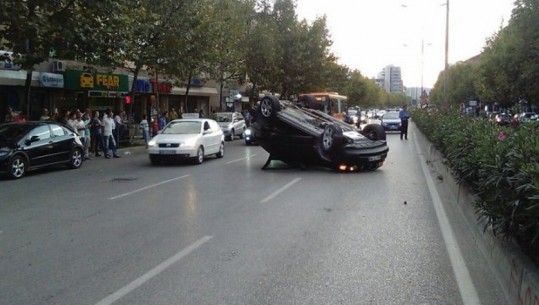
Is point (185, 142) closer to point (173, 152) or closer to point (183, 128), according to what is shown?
point (173, 152)

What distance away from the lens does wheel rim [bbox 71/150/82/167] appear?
1603cm

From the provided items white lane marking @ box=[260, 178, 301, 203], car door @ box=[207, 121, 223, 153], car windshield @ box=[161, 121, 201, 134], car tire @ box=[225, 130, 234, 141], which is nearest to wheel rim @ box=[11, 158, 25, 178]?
car windshield @ box=[161, 121, 201, 134]

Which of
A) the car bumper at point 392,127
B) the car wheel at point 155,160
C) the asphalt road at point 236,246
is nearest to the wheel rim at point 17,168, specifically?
the asphalt road at point 236,246

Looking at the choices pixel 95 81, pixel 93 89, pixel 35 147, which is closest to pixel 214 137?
pixel 35 147

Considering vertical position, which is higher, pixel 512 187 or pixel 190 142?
pixel 512 187

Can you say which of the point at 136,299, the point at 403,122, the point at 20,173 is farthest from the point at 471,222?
the point at 403,122

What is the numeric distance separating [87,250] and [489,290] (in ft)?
14.8

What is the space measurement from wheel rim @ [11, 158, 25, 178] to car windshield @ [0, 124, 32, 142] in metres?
0.63

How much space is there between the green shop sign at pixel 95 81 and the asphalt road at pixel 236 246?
45.3ft

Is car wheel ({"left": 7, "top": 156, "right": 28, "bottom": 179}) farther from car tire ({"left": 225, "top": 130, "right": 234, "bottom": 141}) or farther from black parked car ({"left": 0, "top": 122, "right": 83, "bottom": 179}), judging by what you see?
car tire ({"left": 225, "top": 130, "right": 234, "bottom": 141})

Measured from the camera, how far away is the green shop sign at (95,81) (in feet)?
82.1

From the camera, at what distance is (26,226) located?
7902 millimetres

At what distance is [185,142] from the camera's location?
54.0 ft

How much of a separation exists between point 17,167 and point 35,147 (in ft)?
2.87
